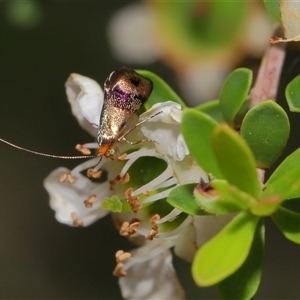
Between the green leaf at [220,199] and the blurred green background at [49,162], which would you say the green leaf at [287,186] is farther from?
the blurred green background at [49,162]

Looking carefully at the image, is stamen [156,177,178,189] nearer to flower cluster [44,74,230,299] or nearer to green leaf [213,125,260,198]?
flower cluster [44,74,230,299]

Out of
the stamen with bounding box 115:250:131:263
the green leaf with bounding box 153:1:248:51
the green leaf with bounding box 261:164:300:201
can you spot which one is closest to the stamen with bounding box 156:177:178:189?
the stamen with bounding box 115:250:131:263

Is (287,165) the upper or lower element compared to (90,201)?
upper

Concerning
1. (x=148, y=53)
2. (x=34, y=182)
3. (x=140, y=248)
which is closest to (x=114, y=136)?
(x=140, y=248)

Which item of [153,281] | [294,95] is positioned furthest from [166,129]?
[153,281]

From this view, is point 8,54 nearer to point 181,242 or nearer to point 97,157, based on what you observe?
point 97,157

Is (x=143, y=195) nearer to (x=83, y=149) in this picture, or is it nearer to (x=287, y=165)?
(x=83, y=149)
